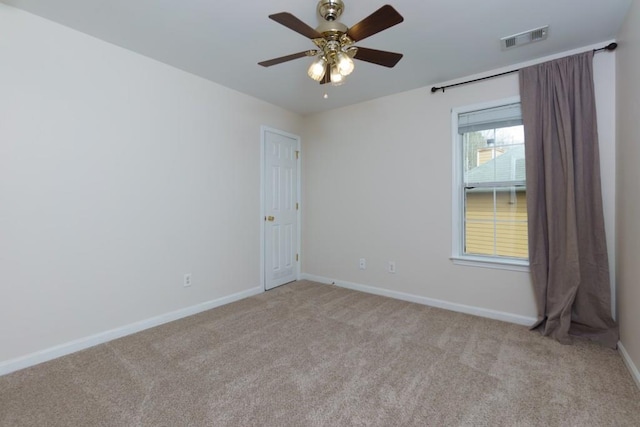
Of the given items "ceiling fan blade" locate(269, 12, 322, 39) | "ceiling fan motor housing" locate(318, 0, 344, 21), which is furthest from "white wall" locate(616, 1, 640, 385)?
"ceiling fan blade" locate(269, 12, 322, 39)

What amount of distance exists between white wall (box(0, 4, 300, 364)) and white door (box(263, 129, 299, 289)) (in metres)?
0.54

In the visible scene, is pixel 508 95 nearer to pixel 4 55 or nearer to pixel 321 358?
pixel 321 358

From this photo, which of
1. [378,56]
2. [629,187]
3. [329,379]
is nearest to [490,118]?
[629,187]

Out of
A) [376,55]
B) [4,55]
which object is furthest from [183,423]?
[4,55]

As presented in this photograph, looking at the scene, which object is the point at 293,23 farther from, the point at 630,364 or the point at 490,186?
the point at 630,364

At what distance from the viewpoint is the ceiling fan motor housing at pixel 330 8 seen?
1874 mm

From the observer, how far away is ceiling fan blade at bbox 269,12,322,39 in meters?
1.49

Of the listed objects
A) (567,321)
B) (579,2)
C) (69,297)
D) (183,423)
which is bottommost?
(183,423)

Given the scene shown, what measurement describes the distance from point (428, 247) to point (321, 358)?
72.9 inches

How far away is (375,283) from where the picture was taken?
386 cm

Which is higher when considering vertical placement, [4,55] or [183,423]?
[4,55]

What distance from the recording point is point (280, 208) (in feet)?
13.9

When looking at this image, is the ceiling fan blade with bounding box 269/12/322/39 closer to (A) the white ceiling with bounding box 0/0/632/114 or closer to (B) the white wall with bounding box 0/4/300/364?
(A) the white ceiling with bounding box 0/0/632/114

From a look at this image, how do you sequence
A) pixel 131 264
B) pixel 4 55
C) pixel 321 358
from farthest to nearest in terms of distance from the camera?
pixel 131 264, pixel 321 358, pixel 4 55
